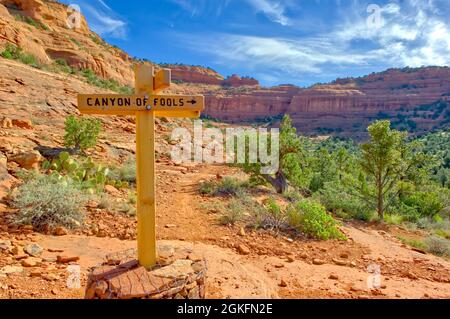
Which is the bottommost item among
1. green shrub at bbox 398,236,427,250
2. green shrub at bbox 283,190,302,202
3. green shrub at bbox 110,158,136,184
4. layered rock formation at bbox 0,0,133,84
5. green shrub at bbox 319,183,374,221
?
green shrub at bbox 398,236,427,250

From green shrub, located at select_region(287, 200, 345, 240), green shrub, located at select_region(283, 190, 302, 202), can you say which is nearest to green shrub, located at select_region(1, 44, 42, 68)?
green shrub, located at select_region(283, 190, 302, 202)

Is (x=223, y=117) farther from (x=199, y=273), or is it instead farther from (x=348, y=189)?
(x=199, y=273)

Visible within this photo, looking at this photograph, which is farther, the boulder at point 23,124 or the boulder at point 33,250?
the boulder at point 23,124

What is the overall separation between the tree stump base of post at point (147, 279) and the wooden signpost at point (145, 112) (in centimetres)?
22

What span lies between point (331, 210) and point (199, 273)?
7755 mm

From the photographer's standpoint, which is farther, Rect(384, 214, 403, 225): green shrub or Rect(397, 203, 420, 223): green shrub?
Rect(397, 203, 420, 223): green shrub

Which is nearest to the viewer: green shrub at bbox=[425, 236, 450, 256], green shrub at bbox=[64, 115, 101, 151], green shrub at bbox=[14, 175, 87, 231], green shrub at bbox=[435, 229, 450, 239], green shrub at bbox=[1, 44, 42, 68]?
green shrub at bbox=[14, 175, 87, 231]

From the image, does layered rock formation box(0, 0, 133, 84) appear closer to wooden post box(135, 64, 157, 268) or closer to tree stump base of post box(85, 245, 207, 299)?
wooden post box(135, 64, 157, 268)

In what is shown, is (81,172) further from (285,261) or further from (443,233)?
(443,233)

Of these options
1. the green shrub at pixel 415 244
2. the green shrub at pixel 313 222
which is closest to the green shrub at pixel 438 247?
the green shrub at pixel 415 244

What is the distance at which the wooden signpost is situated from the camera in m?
3.38

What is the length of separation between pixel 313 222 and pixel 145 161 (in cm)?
451

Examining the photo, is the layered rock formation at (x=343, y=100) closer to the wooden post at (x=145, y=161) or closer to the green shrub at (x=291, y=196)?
the green shrub at (x=291, y=196)

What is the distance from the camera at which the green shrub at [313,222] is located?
676 centimetres
